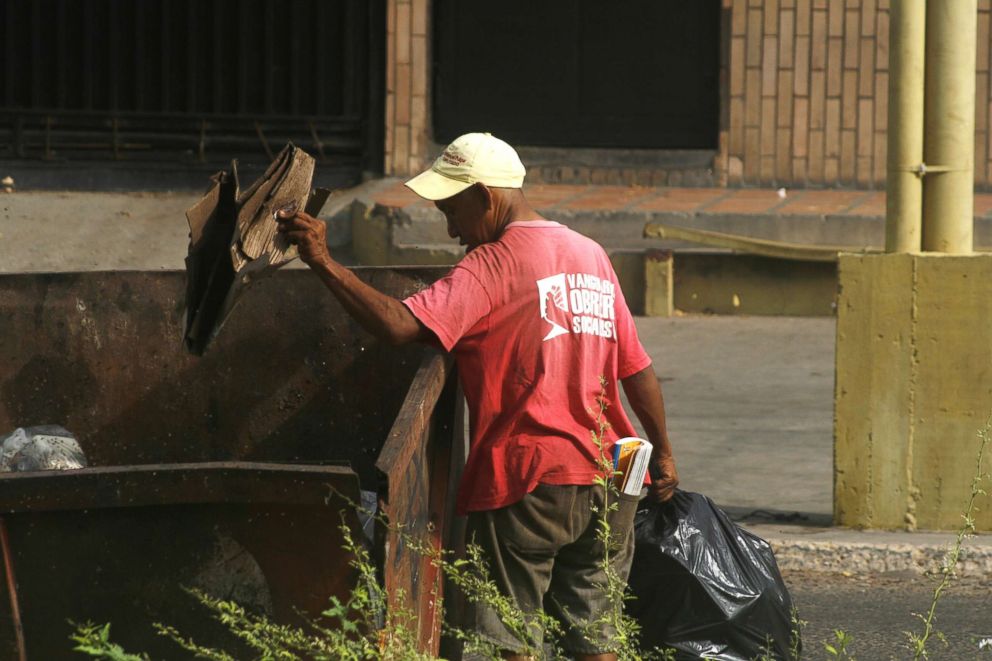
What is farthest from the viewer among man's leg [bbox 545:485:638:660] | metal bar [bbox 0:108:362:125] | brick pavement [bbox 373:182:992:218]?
metal bar [bbox 0:108:362:125]

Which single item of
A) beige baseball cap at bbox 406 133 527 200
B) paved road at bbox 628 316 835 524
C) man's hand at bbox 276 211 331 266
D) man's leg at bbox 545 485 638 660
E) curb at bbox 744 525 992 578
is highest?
beige baseball cap at bbox 406 133 527 200

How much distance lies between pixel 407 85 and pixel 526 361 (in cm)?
859

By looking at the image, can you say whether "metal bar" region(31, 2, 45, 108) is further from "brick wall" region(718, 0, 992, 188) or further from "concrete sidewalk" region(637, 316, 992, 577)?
"brick wall" region(718, 0, 992, 188)

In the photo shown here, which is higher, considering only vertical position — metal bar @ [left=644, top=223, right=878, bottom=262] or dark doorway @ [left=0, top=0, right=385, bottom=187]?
dark doorway @ [left=0, top=0, right=385, bottom=187]

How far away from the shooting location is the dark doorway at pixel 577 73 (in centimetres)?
1201

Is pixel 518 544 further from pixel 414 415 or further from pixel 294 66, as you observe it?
pixel 294 66

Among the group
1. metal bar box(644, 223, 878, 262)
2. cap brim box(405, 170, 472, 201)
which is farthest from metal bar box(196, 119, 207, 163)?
cap brim box(405, 170, 472, 201)

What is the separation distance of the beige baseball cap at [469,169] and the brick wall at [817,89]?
8216mm

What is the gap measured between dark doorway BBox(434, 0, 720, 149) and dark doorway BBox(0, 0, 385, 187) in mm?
619

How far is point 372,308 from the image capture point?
3441mm

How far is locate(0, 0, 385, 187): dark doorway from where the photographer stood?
40.2 feet

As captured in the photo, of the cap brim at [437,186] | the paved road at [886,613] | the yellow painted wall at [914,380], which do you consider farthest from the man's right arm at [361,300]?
the yellow painted wall at [914,380]

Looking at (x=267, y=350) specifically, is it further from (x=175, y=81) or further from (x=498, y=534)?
(x=175, y=81)

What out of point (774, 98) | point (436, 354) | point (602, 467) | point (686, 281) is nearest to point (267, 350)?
point (436, 354)
